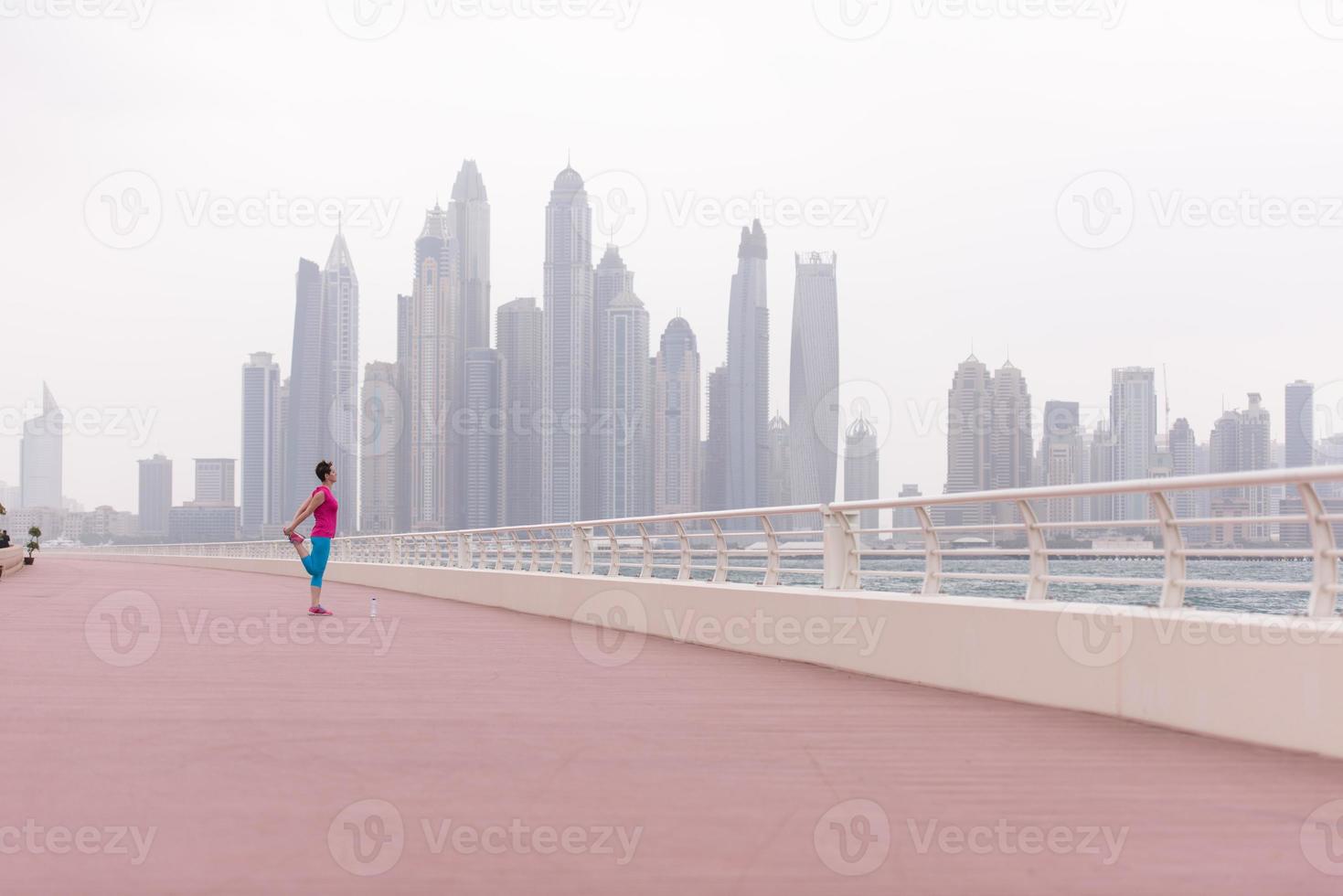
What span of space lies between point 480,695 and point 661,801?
4224 millimetres

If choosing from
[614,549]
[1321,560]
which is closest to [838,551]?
[1321,560]

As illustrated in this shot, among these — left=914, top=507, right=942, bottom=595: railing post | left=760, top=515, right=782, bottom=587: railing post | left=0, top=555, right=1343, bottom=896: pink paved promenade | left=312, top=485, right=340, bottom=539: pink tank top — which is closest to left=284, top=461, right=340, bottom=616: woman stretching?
left=312, top=485, right=340, bottom=539: pink tank top

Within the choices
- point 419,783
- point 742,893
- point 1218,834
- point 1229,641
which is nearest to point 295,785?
point 419,783

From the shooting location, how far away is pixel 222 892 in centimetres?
413

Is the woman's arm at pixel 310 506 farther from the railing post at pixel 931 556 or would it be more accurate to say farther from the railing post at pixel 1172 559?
the railing post at pixel 1172 559

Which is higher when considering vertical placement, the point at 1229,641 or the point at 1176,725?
the point at 1229,641

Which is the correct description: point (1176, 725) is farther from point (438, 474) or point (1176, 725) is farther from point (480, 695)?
point (438, 474)

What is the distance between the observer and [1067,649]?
30.2ft

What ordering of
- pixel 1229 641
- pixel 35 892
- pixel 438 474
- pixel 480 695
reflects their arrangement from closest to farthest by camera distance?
pixel 35 892 → pixel 1229 641 → pixel 480 695 → pixel 438 474

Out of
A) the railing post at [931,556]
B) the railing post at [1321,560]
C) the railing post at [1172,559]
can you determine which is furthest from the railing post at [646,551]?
the railing post at [1321,560]

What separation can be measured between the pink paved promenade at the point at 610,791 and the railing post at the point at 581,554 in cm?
1087

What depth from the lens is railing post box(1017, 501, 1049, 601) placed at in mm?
10102

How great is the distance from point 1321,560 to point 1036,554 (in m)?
2.70

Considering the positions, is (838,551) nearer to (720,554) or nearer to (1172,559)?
(720,554)
